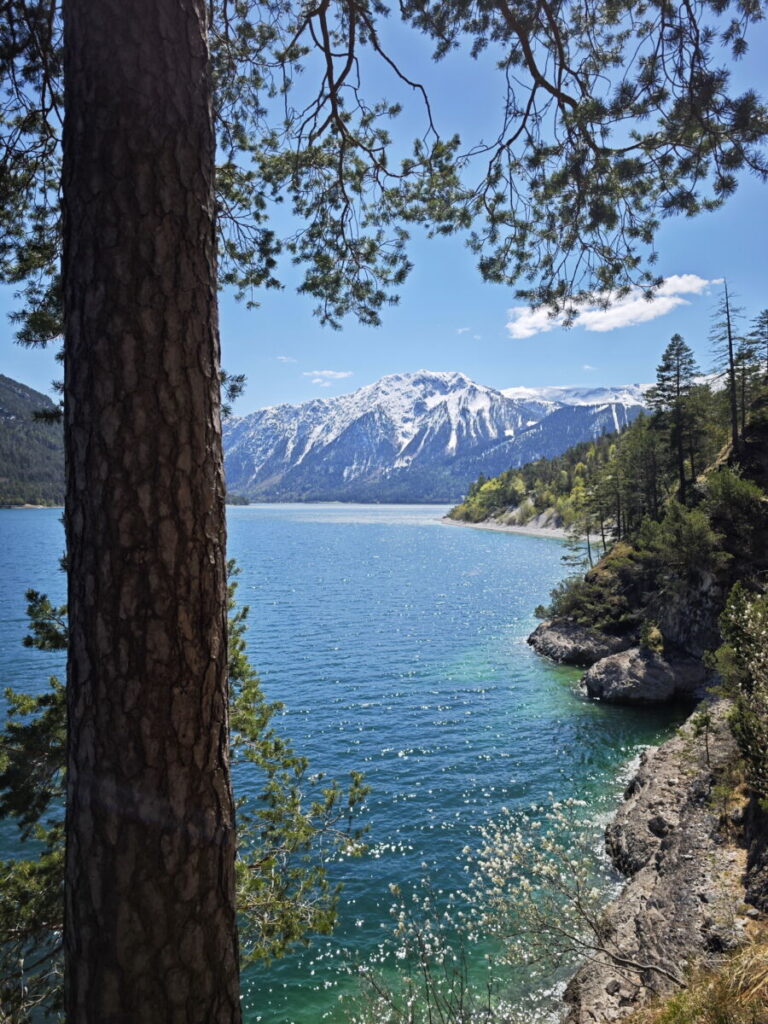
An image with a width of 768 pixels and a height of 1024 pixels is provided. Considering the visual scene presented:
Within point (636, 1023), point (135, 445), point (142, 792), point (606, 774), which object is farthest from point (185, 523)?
point (606, 774)

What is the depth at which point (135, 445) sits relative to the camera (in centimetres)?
205

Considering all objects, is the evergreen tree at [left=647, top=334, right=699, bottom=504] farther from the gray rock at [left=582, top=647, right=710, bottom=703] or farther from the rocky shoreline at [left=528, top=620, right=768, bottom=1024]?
the rocky shoreline at [left=528, top=620, right=768, bottom=1024]

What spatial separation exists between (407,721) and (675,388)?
111ft

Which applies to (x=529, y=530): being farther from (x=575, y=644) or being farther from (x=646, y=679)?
(x=646, y=679)

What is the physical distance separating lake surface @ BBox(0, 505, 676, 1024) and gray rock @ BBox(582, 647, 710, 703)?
93 centimetres

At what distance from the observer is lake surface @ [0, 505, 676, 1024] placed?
12.5 meters

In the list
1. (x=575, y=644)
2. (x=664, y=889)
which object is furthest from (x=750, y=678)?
(x=575, y=644)

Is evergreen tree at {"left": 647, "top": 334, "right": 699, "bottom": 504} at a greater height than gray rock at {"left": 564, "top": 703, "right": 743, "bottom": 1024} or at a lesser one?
greater

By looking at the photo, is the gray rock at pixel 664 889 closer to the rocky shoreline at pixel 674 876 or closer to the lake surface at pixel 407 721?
the rocky shoreline at pixel 674 876

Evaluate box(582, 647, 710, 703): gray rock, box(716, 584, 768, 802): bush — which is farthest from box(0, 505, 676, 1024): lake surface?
Answer: box(716, 584, 768, 802): bush

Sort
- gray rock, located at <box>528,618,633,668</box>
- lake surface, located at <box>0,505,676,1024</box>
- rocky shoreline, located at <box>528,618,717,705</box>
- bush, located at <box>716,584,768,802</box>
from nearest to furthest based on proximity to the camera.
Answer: bush, located at <box>716,584,768,802</box> → lake surface, located at <box>0,505,676,1024</box> → rocky shoreline, located at <box>528,618,717,705</box> → gray rock, located at <box>528,618,633,668</box>

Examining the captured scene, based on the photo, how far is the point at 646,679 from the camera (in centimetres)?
2531

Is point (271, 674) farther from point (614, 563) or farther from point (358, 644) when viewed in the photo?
point (614, 563)

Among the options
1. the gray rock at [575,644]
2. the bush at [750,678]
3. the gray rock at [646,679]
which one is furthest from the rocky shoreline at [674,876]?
the gray rock at [575,644]
